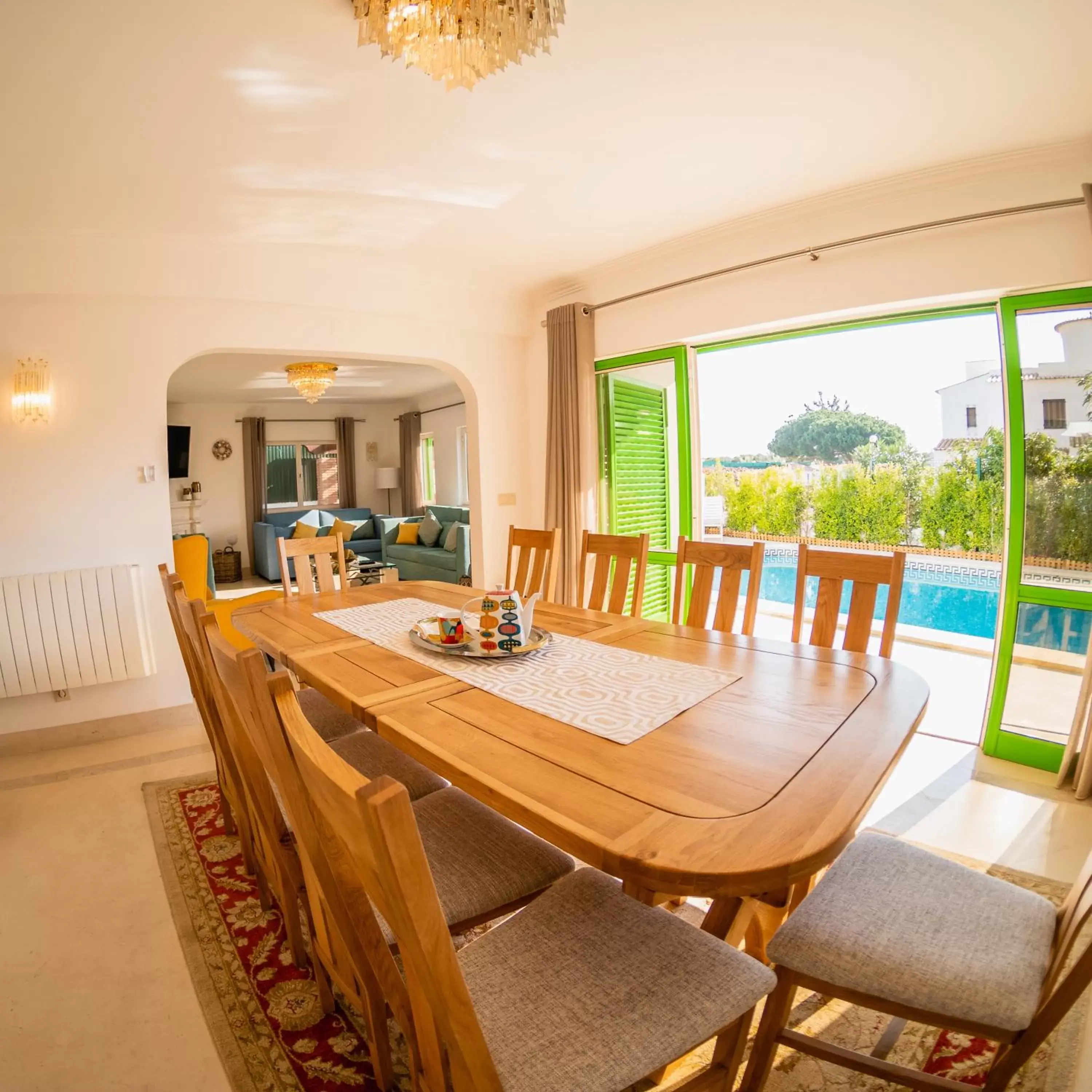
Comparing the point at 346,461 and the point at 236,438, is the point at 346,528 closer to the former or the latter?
the point at 346,461

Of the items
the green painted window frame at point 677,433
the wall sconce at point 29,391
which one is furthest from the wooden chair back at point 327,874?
the green painted window frame at point 677,433

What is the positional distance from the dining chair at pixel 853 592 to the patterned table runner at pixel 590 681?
523 mm

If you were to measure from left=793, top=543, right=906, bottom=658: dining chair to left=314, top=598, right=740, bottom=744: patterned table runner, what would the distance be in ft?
1.72

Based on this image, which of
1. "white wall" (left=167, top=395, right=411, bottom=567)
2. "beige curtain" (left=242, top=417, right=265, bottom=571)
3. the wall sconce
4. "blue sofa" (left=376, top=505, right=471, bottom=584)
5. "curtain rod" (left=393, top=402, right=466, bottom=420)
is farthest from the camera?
"beige curtain" (left=242, top=417, right=265, bottom=571)

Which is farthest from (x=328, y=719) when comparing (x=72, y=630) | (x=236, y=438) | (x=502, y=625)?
(x=236, y=438)

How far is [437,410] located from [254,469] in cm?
275

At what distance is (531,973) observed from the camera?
→ 3.46 ft

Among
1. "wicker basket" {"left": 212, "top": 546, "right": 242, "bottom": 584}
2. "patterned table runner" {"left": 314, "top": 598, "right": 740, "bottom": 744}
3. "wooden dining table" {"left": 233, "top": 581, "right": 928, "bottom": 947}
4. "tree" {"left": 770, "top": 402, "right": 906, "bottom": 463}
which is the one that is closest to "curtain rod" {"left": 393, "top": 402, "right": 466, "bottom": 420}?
"wicker basket" {"left": 212, "top": 546, "right": 242, "bottom": 584}

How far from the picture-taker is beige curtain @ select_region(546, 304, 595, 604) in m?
4.36

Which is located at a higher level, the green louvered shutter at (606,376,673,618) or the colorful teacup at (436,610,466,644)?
the green louvered shutter at (606,376,673,618)

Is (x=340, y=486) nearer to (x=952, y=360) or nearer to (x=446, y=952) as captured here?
(x=952, y=360)

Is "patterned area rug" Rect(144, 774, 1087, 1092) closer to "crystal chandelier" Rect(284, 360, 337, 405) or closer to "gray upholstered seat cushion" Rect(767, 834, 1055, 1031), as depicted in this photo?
"gray upholstered seat cushion" Rect(767, 834, 1055, 1031)

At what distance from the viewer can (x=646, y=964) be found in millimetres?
1068

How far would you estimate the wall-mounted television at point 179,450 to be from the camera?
23.7ft
